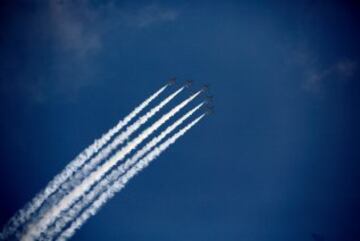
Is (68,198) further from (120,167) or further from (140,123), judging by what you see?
(140,123)

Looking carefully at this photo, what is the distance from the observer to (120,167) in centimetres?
2784

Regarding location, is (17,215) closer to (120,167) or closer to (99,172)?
(99,172)

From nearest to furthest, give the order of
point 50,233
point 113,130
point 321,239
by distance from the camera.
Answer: point 50,233
point 113,130
point 321,239

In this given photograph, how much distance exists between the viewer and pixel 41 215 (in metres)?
27.2

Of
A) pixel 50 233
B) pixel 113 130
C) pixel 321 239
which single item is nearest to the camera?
pixel 50 233

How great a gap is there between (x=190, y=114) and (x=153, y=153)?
5.71 meters

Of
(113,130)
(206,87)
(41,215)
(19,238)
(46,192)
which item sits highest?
(206,87)

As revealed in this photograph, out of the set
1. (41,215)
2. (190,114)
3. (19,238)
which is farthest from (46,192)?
(190,114)

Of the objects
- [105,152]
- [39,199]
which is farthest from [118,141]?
[39,199]

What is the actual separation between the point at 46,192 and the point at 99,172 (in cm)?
521

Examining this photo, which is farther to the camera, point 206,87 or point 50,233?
point 206,87

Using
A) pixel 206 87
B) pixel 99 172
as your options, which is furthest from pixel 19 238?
pixel 206 87

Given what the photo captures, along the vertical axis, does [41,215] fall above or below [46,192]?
below

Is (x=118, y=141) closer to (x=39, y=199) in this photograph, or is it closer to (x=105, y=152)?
(x=105, y=152)
